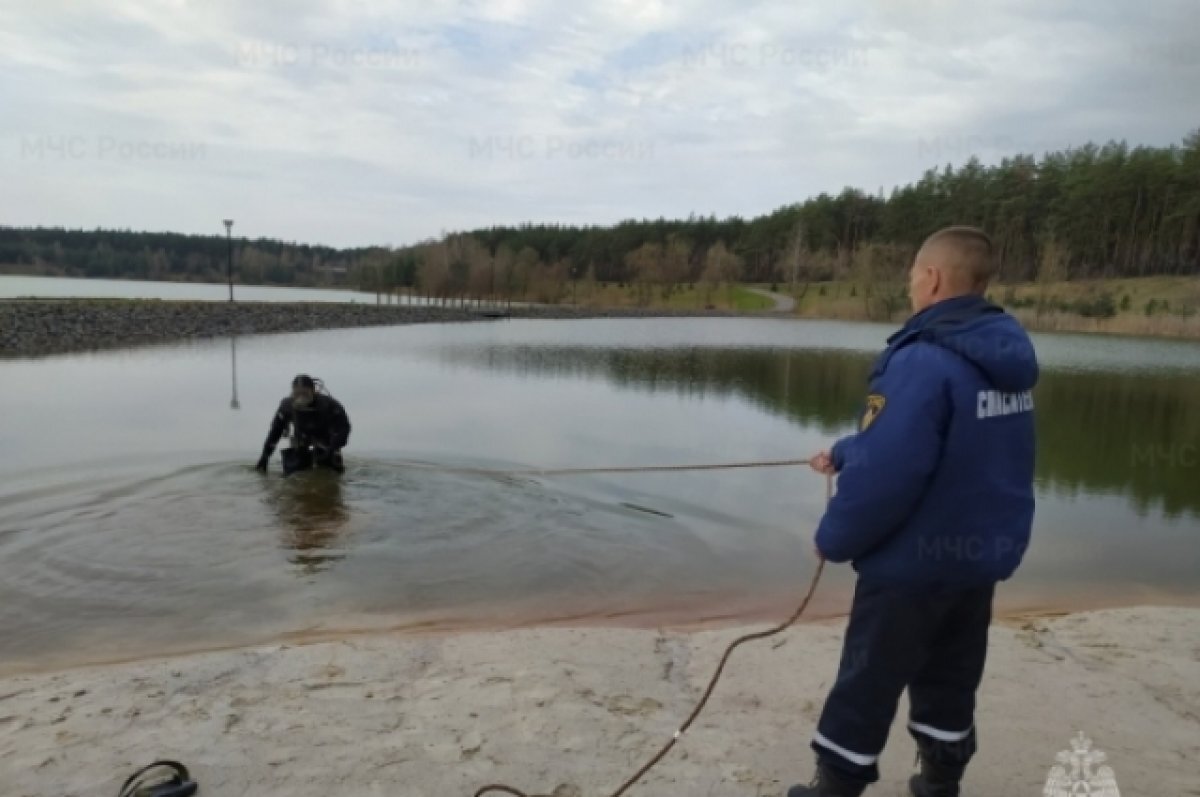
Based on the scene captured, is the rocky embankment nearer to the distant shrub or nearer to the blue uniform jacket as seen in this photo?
the blue uniform jacket

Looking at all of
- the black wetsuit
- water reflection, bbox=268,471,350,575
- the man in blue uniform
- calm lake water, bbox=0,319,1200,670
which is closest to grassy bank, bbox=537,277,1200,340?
calm lake water, bbox=0,319,1200,670

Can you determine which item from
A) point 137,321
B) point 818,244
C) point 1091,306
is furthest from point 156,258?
point 1091,306

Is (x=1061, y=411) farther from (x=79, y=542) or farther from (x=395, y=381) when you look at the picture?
(x=79, y=542)

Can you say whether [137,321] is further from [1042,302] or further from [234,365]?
[1042,302]

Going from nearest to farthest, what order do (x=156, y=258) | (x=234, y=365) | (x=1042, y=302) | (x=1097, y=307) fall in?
(x=234, y=365) → (x=1097, y=307) → (x=1042, y=302) → (x=156, y=258)

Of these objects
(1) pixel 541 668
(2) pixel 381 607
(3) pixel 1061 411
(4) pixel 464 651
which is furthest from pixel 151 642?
(3) pixel 1061 411

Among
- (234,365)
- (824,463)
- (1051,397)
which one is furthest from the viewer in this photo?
(234,365)

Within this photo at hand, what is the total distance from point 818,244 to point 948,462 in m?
94.5

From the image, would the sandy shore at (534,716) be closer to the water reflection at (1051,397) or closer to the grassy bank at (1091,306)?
the water reflection at (1051,397)

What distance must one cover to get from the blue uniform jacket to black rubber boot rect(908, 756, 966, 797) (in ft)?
2.61

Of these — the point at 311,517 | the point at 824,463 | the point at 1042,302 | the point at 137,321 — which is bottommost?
the point at 311,517

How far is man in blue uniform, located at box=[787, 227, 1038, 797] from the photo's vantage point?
7.72 feet

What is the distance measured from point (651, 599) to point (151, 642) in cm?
359

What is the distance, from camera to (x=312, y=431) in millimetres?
9586
